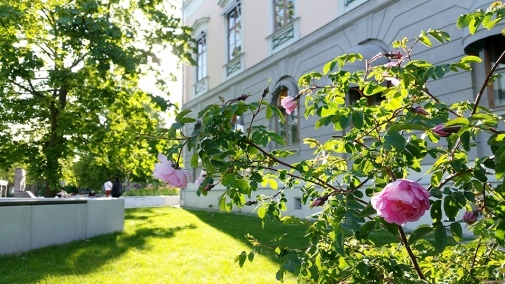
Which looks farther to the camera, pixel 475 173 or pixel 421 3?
pixel 421 3

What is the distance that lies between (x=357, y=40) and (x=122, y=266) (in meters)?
7.50

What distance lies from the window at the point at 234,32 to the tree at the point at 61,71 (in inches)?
200

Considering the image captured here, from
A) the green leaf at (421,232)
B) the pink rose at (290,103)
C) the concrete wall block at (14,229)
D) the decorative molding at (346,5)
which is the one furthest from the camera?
the decorative molding at (346,5)

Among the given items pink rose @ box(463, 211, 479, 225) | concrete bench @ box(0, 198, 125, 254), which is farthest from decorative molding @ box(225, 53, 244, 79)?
pink rose @ box(463, 211, 479, 225)

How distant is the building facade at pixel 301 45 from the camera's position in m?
7.54

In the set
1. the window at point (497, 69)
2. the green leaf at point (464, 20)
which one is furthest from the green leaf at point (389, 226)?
the window at point (497, 69)

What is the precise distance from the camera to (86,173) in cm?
3431

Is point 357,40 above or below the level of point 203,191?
above

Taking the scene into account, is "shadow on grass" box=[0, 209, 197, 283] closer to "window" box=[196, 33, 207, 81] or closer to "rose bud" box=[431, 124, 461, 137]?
"rose bud" box=[431, 124, 461, 137]

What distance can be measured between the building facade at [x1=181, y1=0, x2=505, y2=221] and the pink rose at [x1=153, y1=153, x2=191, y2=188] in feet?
5.01

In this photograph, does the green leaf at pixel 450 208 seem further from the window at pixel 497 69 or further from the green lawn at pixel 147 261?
the window at pixel 497 69

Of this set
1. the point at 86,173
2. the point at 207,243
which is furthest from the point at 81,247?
the point at 86,173

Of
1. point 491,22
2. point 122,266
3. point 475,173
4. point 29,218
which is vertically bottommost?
point 122,266

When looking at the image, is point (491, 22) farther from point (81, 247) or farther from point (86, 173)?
point (86, 173)
